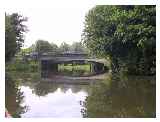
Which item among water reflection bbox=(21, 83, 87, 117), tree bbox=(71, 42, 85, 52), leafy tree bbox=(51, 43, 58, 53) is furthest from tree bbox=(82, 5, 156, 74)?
water reflection bbox=(21, 83, 87, 117)

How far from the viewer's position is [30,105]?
3537 mm

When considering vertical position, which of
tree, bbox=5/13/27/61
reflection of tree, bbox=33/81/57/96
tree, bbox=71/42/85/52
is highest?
tree, bbox=5/13/27/61

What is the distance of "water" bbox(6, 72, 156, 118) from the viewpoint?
354 centimetres

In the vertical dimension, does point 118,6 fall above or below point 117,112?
above

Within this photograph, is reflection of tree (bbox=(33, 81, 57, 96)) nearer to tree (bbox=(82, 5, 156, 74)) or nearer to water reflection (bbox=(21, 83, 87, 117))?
water reflection (bbox=(21, 83, 87, 117))

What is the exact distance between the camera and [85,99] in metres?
3.55

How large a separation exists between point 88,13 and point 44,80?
1.49 feet

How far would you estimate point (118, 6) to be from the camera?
354 cm

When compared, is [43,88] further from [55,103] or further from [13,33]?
[13,33]

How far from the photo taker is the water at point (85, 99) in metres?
3.54

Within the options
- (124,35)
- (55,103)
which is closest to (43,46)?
(55,103)

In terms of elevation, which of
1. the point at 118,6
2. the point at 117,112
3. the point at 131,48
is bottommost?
the point at 117,112

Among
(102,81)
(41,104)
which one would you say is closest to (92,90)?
(102,81)
